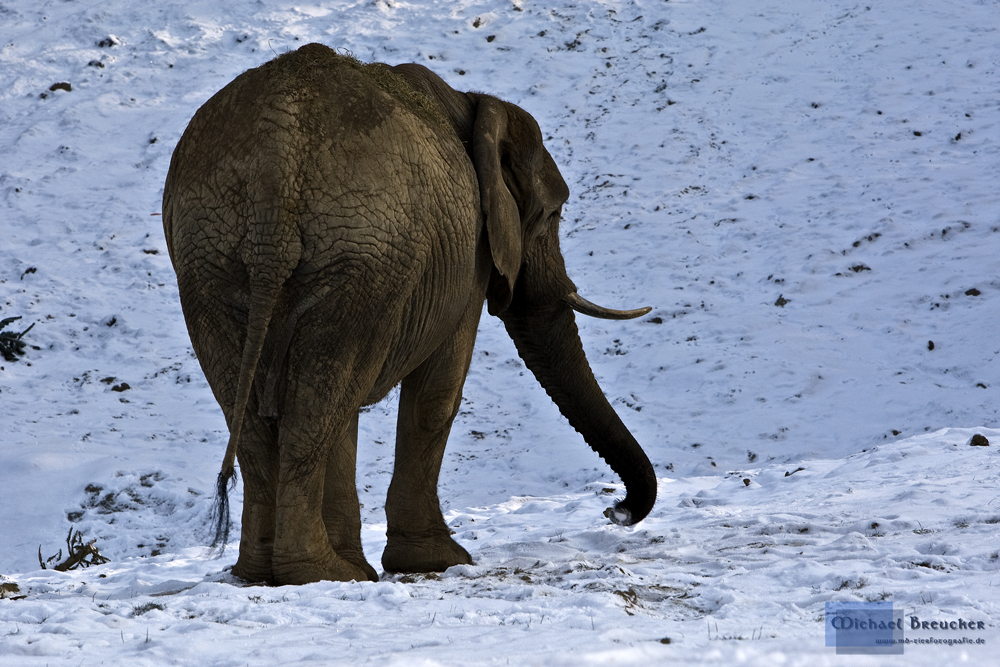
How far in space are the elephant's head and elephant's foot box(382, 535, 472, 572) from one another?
1.15 meters

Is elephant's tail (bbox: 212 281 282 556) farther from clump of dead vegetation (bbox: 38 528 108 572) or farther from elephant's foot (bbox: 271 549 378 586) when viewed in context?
clump of dead vegetation (bbox: 38 528 108 572)

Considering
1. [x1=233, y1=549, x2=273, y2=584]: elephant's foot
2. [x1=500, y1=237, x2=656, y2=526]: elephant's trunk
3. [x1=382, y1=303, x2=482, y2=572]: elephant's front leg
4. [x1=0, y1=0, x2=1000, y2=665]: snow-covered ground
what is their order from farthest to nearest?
[x1=500, y1=237, x2=656, y2=526]: elephant's trunk
[x1=382, y1=303, x2=482, y2=572]: elephant's front leg
[x1=233, y1=549, x2=273, y2=584]: elephant's foot
[x1=0, y1=0, x2=1000, y2=665]: snow-covered ground

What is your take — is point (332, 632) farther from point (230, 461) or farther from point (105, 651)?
point (230, 461)

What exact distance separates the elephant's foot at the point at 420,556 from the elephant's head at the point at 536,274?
115 centimetres

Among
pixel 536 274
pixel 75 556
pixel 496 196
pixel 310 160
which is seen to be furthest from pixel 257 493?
pixel 75 556

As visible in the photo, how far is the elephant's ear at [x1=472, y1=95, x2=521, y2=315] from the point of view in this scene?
17.4 ft

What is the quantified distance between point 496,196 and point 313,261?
4.31 feet

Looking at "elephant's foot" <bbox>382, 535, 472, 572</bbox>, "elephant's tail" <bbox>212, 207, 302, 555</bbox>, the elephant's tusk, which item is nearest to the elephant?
"elephant's tail" <bbox>212, 207, 302, 555</bbox>

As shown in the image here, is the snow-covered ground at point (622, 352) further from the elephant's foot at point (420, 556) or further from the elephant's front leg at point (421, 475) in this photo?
the elephant's front leg at point (421, 475)

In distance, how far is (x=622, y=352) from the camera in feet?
38.8

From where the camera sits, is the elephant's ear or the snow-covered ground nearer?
the snow-covered ground

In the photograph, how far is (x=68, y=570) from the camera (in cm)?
659

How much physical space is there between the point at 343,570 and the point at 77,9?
15.0m

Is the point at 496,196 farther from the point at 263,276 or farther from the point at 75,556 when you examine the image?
the point at 75,556
